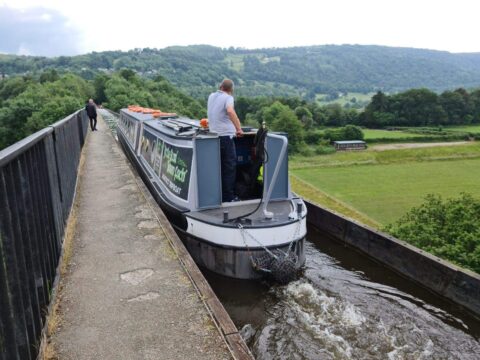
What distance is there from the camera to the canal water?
525 cm

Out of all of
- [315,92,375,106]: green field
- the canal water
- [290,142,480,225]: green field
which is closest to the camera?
the canal water

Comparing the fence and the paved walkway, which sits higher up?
the fence

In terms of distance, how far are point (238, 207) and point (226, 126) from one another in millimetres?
1550

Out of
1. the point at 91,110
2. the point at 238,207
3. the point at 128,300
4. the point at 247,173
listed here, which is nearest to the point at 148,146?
the point at 247,173

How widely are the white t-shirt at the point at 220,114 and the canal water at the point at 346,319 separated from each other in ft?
8.74

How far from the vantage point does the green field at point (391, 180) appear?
18.4 m

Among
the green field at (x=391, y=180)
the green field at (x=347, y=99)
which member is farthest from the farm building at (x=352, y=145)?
the green field at (x=347, y=99)

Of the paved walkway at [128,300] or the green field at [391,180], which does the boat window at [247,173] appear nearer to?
the paved walkway at [128,300]

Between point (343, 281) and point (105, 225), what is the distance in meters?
4.46

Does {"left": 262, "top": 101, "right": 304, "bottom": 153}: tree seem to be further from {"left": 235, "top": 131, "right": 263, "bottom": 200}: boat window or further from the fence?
the fence

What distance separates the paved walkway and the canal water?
5.62 feet

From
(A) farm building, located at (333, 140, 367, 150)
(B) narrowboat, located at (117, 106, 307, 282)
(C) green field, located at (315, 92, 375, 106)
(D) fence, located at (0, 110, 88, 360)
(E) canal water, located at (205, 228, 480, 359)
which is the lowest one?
(A) farm building, located at (333, 140, 367, 150)

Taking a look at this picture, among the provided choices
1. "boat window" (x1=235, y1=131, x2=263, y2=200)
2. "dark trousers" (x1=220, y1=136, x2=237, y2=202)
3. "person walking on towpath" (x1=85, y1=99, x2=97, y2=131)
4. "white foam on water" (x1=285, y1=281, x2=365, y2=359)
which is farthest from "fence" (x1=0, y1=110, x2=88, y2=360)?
"person walking on towpath" (x1=85, y1=99, x2=97, y2=131)

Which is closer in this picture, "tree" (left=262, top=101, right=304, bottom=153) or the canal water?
the canal water
